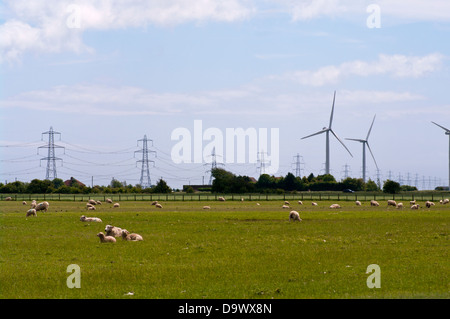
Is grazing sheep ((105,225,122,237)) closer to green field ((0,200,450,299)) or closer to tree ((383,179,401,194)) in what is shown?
green field ((0,200,450,299))

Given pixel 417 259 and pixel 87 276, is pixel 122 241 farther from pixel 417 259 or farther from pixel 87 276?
pixel 417 259

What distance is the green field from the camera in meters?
17.1

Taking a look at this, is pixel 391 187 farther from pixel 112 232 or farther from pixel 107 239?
pixel 107 239

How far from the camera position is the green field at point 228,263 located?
56.2 feet

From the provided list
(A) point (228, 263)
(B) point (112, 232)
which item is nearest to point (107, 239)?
(B) point (112, 232)

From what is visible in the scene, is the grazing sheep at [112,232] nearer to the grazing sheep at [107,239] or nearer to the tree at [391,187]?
the grazing sheep at [107,239]

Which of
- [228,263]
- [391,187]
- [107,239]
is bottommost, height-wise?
[228,263]

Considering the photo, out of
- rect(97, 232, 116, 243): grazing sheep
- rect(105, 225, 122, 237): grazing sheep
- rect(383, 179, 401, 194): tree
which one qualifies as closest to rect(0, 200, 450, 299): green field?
rect(97, 232, 116, 243): grazing sheep

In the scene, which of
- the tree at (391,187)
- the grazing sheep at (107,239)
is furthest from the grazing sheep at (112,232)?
the tree at (391,187)

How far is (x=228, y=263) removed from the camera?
22453 millimetres

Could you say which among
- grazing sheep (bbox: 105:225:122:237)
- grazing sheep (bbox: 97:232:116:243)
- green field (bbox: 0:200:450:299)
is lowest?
green field (bbox: 0:200:450:299)
